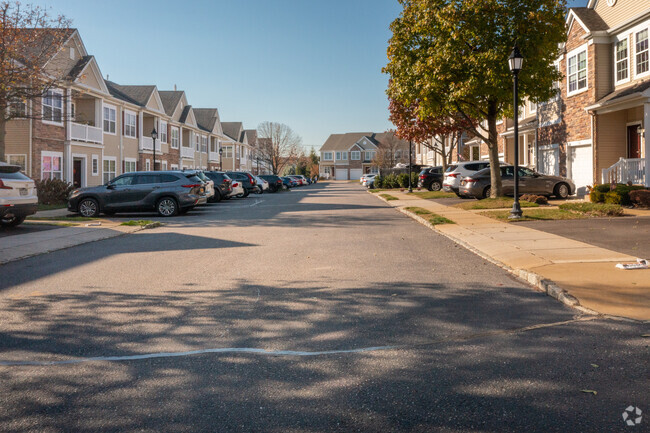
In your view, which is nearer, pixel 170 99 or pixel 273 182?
pixel 273 182

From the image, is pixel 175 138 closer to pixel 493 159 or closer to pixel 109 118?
pixel 109 118

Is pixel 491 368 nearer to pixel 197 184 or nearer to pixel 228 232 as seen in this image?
pixel 228 232

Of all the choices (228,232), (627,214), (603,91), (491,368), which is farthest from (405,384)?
(603,91)

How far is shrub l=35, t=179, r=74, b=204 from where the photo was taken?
2502 centimetres

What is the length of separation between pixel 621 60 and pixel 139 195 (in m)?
19.7

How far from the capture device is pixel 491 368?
14.5ft

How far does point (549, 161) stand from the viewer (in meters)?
27.9

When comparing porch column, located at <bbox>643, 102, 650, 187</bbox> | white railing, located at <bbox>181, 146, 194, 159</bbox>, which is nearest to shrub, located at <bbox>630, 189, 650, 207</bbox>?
porch column, located at <bbox>643, 102, 650, 187</bbox>

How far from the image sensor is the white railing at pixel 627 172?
1986 centimetres

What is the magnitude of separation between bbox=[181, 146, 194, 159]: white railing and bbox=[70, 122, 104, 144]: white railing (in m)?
17.3

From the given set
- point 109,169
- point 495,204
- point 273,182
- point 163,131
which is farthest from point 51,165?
point 495,204

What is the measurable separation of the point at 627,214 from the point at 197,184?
47.7 ft

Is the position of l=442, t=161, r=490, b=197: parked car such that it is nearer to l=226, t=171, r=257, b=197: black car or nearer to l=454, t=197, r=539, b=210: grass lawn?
l=454, t=197, r=539, b=210: grass lawn

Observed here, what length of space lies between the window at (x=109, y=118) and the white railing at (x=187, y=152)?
1441 cm
